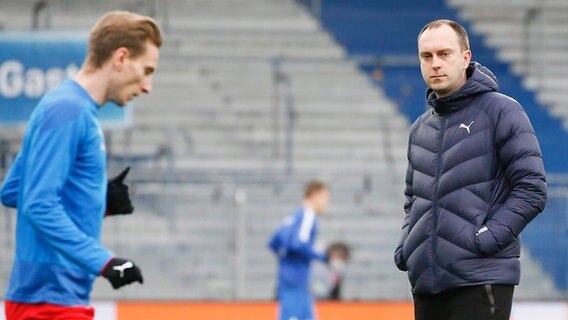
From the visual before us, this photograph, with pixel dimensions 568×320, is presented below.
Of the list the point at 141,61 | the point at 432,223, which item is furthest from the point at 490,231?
the point at 141,61

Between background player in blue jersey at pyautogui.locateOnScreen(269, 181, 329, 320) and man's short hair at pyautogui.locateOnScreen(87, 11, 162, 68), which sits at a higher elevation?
man's short hair at pyautogui.locateOnScreen(87, 11, 162, 68)

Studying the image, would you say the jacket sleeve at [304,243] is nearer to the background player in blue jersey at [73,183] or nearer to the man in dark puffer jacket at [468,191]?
the man in dark puffer jacket at [468,191]

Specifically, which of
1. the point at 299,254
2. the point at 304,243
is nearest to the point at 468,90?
the point at 304,243

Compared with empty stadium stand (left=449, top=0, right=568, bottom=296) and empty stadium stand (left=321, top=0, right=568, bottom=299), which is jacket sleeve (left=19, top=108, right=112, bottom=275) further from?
empty stadium stand (left=449, top=0, right=568, bottom=296)

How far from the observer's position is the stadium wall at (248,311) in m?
12.5

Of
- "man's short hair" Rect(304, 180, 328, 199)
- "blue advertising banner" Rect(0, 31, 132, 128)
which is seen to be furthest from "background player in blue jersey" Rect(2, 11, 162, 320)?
"blue advertising banner" Rect(0, 31, 132, 128)

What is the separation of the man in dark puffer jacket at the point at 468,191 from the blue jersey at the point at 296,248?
24.9ft

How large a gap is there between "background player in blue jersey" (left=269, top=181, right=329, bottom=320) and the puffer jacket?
754 centimetres

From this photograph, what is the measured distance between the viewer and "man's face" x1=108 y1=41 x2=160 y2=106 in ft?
15.0

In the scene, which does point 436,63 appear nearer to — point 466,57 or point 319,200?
point 466,57

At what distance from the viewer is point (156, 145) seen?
52.9ft

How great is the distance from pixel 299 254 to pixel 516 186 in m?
8.00

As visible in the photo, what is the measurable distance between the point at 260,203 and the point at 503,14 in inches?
244

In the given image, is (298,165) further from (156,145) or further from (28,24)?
(28,24)
